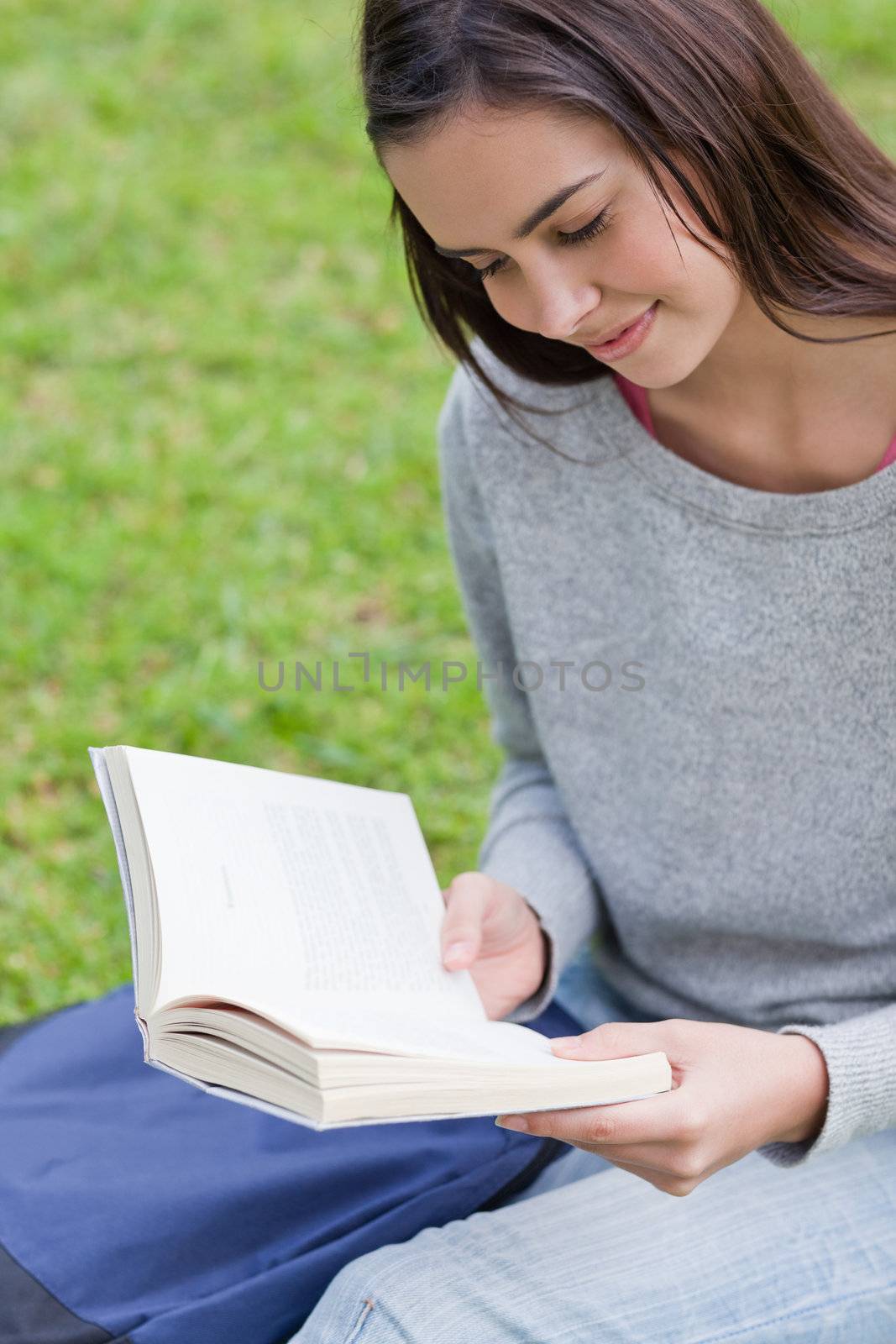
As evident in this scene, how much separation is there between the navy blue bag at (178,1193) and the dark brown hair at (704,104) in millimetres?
825

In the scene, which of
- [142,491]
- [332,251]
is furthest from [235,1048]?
[332,251]

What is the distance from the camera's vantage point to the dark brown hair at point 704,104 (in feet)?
3.43

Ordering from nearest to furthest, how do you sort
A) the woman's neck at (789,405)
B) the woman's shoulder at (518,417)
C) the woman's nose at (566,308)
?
the woman's nose at (566,308)
the woman's neck at (789,405)
the woman's shoulder at (518,417)

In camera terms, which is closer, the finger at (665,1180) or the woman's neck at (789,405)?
the finger at (665,1180)

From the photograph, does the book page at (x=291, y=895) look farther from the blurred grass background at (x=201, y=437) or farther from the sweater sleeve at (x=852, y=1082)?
the blurred grass background at (x=201, y=437)

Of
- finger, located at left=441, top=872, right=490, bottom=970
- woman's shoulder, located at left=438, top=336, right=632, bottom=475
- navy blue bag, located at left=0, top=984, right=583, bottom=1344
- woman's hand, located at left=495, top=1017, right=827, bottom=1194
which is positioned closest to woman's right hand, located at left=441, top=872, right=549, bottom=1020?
finger, located at left=441, top=872, right=490, bottom=970

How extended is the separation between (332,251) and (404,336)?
0.40m

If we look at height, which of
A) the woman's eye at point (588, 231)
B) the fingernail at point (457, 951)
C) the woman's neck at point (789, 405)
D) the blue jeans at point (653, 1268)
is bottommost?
the blue jeans at point (653, 1268)

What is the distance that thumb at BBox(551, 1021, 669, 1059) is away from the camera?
108cm

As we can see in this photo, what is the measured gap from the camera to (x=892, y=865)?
133cm

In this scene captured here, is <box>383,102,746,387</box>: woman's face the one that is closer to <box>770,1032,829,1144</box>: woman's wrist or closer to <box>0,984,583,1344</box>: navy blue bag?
<box>770,1032,829,1144</box>: woman's wrist

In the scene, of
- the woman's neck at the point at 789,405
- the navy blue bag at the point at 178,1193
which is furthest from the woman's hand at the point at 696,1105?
the woman's neck at the point at 789,405

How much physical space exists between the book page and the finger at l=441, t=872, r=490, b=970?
0.01 meters

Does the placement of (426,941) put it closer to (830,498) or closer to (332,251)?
(830,498)
